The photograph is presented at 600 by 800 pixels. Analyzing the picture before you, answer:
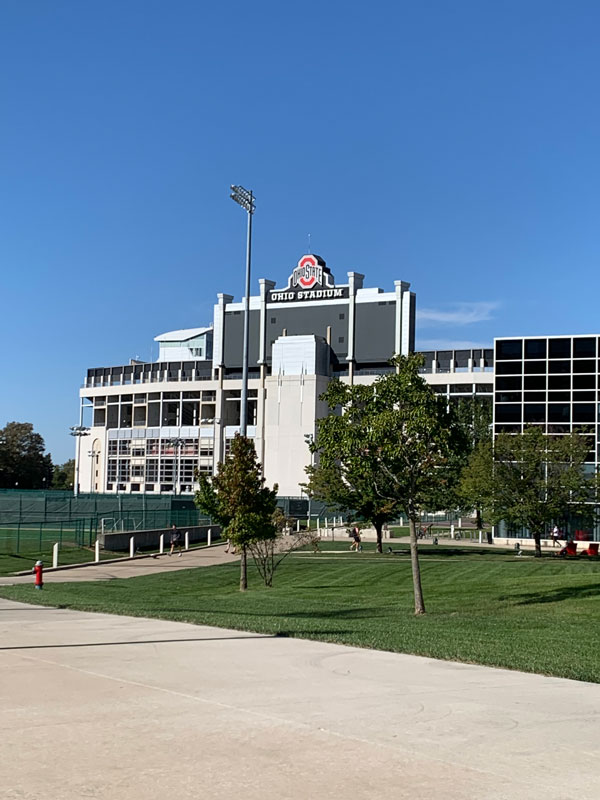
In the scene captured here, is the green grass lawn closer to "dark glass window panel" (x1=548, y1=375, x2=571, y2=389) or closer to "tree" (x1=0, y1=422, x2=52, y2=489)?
"dark glass window panel" (x1=548, y1=375, x2=571, y2=389)

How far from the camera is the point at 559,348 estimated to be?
2931 inches

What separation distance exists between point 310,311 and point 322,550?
64155 mm

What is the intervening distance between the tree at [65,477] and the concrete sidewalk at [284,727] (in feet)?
551

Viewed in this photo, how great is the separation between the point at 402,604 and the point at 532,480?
92.0 feet

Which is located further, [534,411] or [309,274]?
[309,274]

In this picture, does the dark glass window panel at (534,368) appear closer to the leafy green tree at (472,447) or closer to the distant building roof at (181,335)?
the leafy green tree at (472,447)

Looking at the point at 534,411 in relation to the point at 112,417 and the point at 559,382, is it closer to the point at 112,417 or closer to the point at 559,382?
the point at 559,382

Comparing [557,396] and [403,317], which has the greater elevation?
[403,317]

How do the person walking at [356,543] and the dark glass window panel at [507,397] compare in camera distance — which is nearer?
the person walking at [356,543]

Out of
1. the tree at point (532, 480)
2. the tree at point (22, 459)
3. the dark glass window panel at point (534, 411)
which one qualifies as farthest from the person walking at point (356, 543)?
the tree at point (22, 459)

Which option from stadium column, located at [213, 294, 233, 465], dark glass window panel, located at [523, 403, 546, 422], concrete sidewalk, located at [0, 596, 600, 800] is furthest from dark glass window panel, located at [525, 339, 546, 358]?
concrete sidewalk, located at [0, 596, 600, 800]

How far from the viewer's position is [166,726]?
8516mm

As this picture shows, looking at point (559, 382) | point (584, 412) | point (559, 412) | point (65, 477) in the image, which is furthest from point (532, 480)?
point (65, 477)

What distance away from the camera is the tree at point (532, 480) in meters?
50.9
